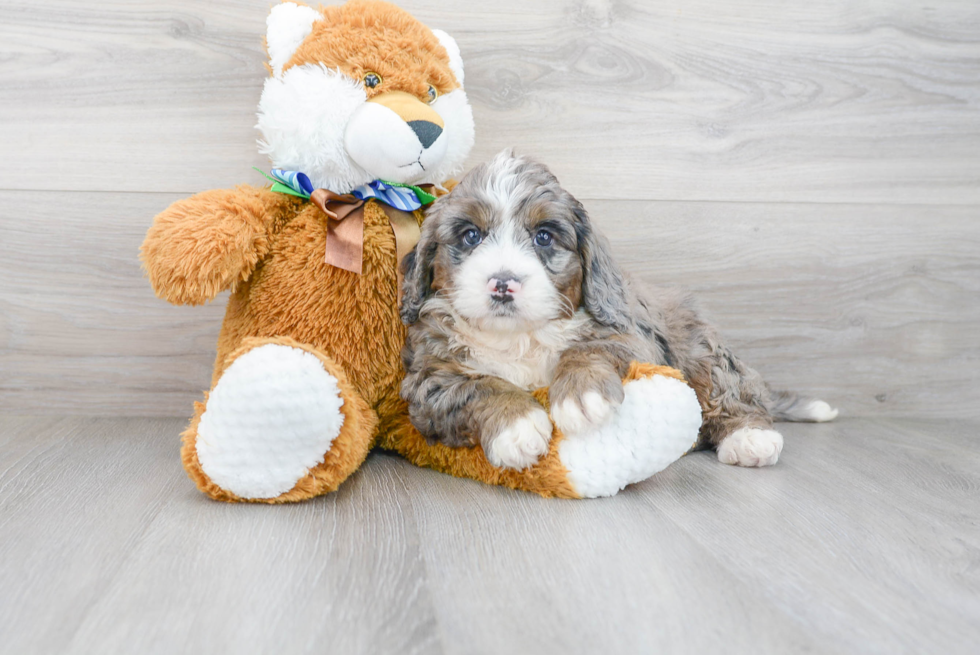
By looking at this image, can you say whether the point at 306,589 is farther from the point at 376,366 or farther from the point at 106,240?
the point at 106,240

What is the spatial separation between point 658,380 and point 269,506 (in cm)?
81

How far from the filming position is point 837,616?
1.05m

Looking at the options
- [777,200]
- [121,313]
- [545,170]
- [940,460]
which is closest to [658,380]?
[545,170]

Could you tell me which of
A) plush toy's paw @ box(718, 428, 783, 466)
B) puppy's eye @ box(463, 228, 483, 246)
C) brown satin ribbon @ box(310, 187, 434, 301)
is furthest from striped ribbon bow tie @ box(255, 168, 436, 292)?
plush toy's paw @ box(718, 428, 783, 466)

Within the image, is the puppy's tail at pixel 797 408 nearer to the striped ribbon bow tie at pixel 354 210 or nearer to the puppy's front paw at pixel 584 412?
the puppy's front paw at pixel 584 412

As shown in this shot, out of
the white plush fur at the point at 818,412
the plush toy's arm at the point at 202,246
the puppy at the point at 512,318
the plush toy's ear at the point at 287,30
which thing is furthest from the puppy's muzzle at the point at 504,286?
the white plush fur at the point at 818,412

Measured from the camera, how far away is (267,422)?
4.53 feet

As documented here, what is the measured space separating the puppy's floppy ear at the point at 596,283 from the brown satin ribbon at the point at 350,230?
38 centimetres

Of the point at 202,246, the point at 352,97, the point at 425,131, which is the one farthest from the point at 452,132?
the point at 202,246

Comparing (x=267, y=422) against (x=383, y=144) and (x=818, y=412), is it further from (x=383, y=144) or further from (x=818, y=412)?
(x=818, y=412)

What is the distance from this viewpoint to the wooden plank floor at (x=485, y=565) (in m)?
0.99

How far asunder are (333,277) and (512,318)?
460 mm

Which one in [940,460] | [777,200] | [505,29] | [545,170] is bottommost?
[940,460]

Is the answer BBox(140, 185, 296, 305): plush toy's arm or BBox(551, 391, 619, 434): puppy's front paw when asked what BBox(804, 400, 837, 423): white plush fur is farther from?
BBox(140, 185, 296, 305): plush toy's arm
